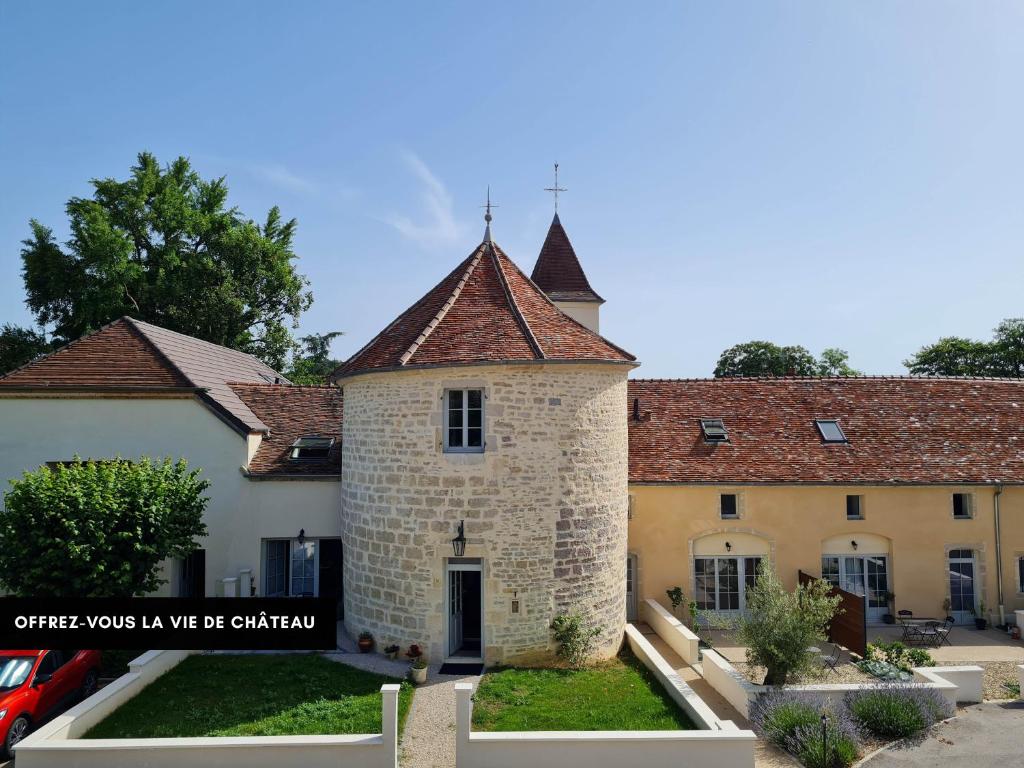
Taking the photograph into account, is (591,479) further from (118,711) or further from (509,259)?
(118,711)

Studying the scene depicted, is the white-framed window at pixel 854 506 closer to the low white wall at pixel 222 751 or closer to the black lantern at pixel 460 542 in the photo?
the black lantern at pixel 460 542

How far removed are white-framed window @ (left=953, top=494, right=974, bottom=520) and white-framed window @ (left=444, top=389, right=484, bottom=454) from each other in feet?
43.9

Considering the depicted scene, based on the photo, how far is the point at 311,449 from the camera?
15859mm

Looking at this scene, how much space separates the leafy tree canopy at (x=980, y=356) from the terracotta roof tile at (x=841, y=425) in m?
27.0

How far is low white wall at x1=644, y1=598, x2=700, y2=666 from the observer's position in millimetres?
12914

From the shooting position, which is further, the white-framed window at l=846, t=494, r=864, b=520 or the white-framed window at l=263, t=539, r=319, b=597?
the white-framed window at l=846, t=494, r=864, b=520

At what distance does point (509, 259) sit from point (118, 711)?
11.8 meters

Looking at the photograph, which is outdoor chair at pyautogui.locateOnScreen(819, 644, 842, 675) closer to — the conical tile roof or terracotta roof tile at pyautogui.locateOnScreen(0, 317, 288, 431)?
the conical tile roof

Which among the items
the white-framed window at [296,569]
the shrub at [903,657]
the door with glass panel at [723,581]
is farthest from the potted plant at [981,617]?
the white-framed window at [296,569]

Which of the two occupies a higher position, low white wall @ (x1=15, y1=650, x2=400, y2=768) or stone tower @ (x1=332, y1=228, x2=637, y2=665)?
stone tower @ (x1=332, y1=228, x2=637, y2=665)

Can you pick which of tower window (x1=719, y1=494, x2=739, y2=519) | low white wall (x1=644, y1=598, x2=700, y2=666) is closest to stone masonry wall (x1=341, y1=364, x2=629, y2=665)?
low white wall (x1=644, y1=598, x2=700, y2=666)

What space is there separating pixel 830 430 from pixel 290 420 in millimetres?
15271

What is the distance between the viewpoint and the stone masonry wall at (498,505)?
11.8 metres

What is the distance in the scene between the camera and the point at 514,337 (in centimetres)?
1229
